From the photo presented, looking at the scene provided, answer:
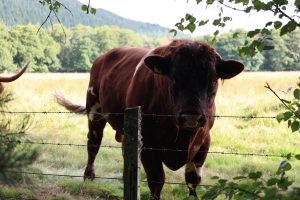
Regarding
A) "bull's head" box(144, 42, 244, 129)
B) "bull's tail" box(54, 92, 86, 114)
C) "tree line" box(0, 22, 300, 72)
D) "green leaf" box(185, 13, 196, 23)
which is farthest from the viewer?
"tree line" box(0, 22, 300, 72)

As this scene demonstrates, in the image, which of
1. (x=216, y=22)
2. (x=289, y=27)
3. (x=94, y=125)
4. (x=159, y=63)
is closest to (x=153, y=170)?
(x=159, y=63)

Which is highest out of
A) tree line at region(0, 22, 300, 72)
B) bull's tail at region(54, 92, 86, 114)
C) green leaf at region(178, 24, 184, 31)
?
green leaf at region(178, 24, 184, 31)

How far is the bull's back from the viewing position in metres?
6.20

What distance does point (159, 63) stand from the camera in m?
4.57

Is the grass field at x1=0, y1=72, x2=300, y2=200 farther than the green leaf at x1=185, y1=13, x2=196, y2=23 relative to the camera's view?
Yes

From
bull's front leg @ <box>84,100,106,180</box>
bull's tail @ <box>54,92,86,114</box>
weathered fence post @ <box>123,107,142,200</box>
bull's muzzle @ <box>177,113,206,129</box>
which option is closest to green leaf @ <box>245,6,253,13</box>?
weathered fence post @ <box>123,107,142,200</box>

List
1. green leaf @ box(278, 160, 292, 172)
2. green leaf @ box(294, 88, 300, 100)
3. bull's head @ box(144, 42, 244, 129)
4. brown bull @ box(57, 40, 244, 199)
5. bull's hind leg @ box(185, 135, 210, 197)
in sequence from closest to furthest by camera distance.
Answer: green leaf @ box(278, 160, 292, 172) < green leaf @ box(294, 88, 300, 100) < bull's head @ box(144, 42, 244, 129) < brown bull @ box(57, 40, 244, 199) < bull's hind leg @ box(185, 135, 210, 197)

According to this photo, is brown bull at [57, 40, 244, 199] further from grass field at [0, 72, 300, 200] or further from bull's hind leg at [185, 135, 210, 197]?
grass field at [0, 72, 300, 200]

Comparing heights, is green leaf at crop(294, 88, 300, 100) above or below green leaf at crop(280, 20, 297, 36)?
below

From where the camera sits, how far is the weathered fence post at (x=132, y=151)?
3.35 metres

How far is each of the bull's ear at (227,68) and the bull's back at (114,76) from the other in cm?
161

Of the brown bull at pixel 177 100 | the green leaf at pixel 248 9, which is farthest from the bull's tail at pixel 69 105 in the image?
the green leaf at pixel 248 9

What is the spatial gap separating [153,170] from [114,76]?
2.16 m

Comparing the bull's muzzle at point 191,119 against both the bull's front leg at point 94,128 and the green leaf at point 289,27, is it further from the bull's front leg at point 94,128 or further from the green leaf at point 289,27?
the bull's front leg at point 94,128
